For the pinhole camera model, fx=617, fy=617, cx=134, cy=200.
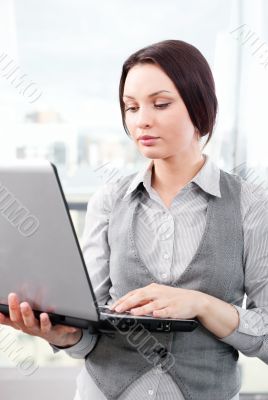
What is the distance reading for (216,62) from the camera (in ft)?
9.12

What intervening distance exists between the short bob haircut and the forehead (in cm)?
1

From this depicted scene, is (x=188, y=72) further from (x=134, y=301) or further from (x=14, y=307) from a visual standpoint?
(x=14, y=307)

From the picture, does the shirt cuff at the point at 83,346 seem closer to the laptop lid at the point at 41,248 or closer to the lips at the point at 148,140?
the laptop lid at the point at 41,248

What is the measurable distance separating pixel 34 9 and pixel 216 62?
33.7 inches

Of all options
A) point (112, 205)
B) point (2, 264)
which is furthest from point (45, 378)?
point (2, 264)

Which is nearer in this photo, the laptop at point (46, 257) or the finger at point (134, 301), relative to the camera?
the laptop at point (46, 257)

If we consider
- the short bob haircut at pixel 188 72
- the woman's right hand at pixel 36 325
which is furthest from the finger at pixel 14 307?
the short bob haircut at pixel 188 72

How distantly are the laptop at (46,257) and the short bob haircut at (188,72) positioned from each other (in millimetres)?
475

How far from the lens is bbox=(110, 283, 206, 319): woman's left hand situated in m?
1.23

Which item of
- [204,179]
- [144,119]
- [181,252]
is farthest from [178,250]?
[144,119]

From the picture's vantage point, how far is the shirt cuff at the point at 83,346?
1.40 metres

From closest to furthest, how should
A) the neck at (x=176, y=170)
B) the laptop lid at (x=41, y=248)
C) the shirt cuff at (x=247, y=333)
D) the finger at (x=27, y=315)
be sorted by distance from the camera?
the laptop lid at (x=41, y=248), the finger at (x=27, y=315), the shirt cuff at (x=247, y=333), the neck at (x=176, y=170)

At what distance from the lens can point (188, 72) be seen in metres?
1.39

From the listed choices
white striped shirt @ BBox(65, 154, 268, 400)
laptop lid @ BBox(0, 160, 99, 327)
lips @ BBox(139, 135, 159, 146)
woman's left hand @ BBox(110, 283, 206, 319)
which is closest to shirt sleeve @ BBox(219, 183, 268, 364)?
white striped shirt @ BBox(65, 154, 268, 400)
